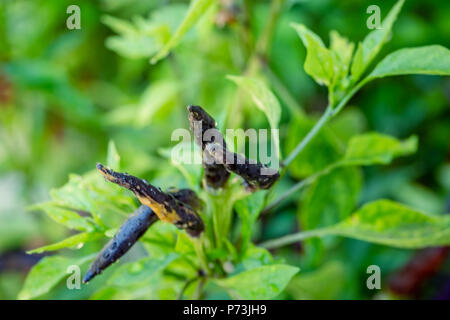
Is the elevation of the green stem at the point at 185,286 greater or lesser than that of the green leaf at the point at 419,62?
lesser

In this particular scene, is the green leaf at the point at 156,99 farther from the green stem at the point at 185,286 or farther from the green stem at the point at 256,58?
the green stem at the point at 185,286

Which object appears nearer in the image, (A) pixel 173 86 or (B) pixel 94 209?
(B) pixel 94 209

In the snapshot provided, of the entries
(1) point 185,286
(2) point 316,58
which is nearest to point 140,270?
(1) point 185,286

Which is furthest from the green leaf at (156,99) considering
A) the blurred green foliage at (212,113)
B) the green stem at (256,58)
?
the green stem at (256,58)

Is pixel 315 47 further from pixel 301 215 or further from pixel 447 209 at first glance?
pixel 447 209

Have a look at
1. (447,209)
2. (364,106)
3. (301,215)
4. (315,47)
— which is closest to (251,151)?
(301,215)
